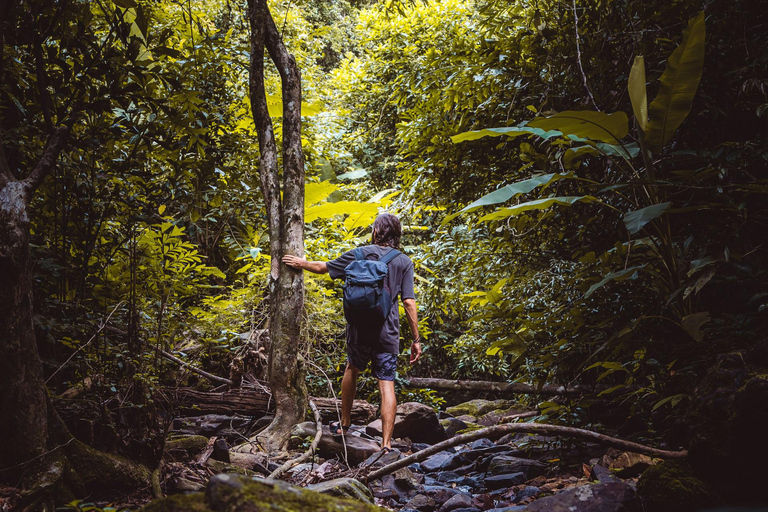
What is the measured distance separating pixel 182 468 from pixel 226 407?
164 centimetres

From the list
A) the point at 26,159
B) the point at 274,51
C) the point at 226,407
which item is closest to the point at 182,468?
the point at 226,407

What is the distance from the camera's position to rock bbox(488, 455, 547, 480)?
307 centimetres

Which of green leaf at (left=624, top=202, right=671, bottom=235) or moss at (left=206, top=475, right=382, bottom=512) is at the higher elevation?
green leaf at (left=624, top=202, right=671, bottom=235)

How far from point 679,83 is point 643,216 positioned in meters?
0.89

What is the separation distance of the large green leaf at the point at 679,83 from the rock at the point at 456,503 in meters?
2.34

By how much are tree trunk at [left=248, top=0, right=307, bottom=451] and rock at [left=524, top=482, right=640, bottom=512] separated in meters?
2.18

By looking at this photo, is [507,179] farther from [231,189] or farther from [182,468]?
[182,468]

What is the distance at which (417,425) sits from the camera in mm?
4613

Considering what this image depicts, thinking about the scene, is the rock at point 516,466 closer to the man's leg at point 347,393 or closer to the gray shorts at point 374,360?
the gray shorts at point 374,360

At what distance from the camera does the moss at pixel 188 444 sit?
3.00 m

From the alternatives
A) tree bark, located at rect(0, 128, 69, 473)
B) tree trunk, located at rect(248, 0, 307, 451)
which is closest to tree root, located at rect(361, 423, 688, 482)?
tree trunk, located at rect(248, 0, 307, 451)

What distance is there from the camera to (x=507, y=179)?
13.4ft

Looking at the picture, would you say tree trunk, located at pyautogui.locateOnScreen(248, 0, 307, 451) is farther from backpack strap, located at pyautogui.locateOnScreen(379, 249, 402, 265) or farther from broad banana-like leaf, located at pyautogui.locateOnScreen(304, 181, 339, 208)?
broad banana-like leaf, located at pyautogui.locateOnScreen(304, 181, 339, 208)

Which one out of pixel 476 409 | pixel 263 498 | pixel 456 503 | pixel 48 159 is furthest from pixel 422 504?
pixel 476 409
